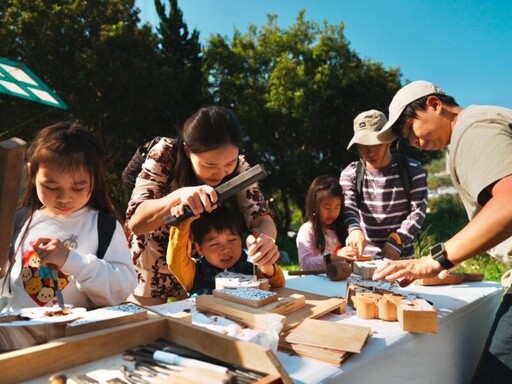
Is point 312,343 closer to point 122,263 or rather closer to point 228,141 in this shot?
point 122,263

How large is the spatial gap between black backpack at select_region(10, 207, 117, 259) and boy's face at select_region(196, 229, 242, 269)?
0.54 m

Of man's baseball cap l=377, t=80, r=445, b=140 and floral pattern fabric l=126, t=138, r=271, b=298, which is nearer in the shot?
man's baseball cap l=377, t=80, r=445, b=140

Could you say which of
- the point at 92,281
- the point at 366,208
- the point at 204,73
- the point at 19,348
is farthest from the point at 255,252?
the point at 204,73

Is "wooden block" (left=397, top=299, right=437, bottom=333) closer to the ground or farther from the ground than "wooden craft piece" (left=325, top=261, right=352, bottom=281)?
closer to the ground

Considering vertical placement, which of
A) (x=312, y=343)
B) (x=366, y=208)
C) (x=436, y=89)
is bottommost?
(x=312, y=343)

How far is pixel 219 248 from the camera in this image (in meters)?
2.36

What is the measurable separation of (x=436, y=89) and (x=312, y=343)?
1.31 m

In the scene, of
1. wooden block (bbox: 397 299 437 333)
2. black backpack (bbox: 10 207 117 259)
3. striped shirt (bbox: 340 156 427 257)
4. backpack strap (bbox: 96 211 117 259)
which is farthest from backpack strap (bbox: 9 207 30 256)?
striped shirt (bbox: 340 156 427 257)

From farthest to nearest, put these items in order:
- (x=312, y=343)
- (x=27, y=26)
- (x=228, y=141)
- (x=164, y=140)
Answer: (x=27, y=26) < (x=164, y=140) < (x=228, y=141) < (x=312, y=343)

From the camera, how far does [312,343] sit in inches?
53.4

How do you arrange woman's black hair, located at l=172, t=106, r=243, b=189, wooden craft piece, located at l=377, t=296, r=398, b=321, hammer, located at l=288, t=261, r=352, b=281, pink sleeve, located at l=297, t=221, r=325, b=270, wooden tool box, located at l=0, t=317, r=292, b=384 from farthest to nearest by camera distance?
pink sleeve, located at l=297, t=221, r=325, b=270
hammer, located at l=288, t=261, r=352, b=281
woman's black hair, located at l=172, t=106, r=243, b=189
wooden craft piece, located at l=377, t=296, r=398, b=321
wooden tool box, located at l=0, t=317, r=292, b=384

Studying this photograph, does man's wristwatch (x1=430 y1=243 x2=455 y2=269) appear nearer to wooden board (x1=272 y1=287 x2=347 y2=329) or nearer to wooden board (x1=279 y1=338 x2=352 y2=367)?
wooden board (x1=272 y1=287 x2=347 y2=329)

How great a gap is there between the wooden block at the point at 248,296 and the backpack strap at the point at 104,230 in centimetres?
54

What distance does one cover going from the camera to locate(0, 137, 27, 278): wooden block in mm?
1111
